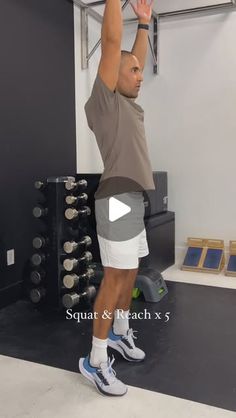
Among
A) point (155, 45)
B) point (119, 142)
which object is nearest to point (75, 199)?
point (119, 142)

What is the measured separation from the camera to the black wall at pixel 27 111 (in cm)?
237

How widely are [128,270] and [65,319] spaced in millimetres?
860

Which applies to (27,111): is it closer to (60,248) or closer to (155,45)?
(60,248)

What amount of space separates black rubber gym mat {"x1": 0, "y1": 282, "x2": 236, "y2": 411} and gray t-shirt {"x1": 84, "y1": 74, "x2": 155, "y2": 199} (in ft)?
2.60

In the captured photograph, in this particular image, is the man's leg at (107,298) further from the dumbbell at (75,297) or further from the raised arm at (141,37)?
the raised arm at (141,37)

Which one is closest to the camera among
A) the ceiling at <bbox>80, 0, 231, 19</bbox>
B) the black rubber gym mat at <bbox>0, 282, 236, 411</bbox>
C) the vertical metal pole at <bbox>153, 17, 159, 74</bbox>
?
the black rubber gym mat at <bbox>0, 282, 236, 411</bbox>

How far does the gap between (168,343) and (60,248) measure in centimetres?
81

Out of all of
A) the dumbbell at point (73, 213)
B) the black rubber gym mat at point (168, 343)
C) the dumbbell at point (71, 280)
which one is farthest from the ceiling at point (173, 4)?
the black rubber gym mat at point (168, 343)

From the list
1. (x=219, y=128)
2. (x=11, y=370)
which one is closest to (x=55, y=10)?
(x=219, y=128)

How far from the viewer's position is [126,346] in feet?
5.78

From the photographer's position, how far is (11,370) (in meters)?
1.67

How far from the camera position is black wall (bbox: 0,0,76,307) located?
2.37 metres

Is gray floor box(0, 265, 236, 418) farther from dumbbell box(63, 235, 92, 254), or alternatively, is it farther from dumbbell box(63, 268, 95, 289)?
dumbbell box(63, 235, 92, 254)

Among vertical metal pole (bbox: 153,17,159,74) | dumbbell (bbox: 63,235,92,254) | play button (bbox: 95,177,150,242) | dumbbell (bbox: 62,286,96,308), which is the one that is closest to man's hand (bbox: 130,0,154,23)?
play button (bbox: 95,177,150,242)
